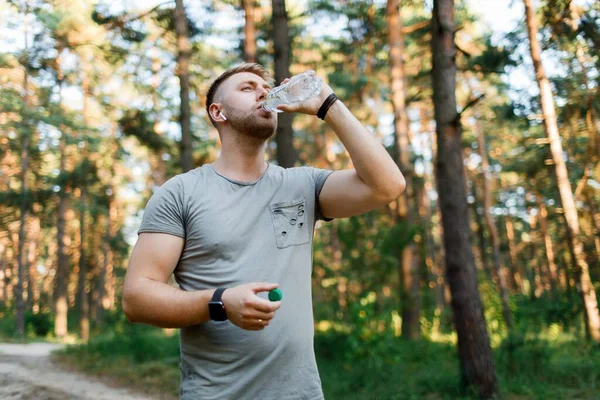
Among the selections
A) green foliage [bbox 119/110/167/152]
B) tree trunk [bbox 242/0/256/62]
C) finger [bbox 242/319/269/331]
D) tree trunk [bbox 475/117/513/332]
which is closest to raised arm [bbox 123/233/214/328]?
finger [bbox 242/319/269/331]

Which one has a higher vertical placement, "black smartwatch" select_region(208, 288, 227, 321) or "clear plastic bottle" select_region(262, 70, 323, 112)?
"clear plastic bottle" select_region(262, 70, 323, 112)

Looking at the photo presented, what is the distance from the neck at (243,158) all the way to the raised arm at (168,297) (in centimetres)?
46

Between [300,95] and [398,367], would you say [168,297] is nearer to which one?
[300,95]

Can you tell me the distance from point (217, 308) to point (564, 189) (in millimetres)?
13312

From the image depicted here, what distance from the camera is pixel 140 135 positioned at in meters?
14.5

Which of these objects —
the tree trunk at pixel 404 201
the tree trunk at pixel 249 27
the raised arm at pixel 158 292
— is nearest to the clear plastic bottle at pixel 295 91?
the raised arm at pixel 158 292

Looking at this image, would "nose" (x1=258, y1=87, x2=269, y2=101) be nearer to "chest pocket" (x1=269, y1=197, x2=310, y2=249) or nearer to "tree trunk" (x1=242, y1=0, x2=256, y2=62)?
"chest pocket" (x1=269, y1=197, x2=310, y2=249)

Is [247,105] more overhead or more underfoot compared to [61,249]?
more underfoot

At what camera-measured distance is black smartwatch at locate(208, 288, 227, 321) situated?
197cm

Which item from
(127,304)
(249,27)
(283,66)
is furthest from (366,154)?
(249,27)

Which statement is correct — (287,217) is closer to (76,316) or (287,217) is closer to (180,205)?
(180,205)

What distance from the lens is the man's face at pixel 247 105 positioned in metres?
2.52

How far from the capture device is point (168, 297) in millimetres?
2041

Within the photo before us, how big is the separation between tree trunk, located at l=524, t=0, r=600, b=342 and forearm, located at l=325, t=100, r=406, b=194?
1179 centimetres
